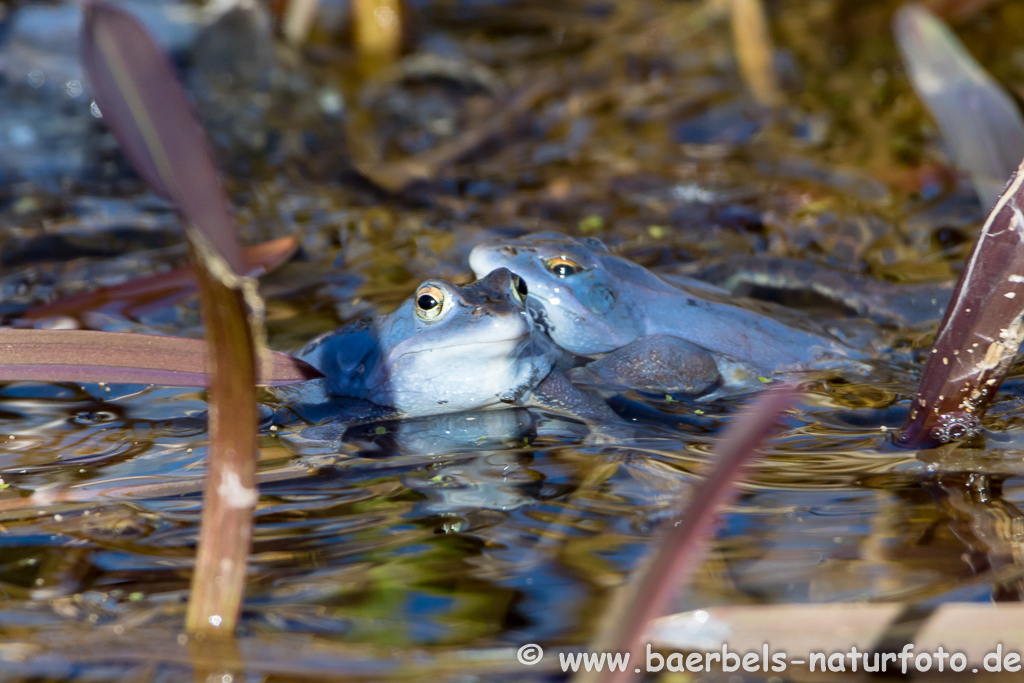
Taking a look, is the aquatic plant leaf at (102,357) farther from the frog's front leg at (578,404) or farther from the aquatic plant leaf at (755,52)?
the aquatic plant leaf at (755,52)

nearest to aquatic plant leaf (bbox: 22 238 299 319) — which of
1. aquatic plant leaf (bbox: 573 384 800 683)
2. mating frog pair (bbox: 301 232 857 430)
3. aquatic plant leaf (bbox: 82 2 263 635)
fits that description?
mating frog pair (bbox: 301 232 857 430)

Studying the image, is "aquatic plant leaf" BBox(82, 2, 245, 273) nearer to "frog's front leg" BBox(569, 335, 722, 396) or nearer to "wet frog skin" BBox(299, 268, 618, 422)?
"wet frog skin" BBox(299, 268, 618, 422)

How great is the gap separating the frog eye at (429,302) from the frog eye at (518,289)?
0.69 feet

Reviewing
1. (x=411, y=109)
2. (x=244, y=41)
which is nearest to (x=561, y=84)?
(x=411, y=109)

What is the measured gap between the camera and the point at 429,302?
7.61 ft

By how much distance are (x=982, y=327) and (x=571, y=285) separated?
3.92 ft

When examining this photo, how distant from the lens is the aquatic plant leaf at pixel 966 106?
117 inches

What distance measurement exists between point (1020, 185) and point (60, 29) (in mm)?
5056

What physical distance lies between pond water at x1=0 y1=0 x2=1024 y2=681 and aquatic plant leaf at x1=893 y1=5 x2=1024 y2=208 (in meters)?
0.44

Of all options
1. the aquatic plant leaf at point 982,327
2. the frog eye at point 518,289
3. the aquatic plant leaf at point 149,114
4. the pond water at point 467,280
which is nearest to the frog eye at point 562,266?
the frog eye at point 518,289

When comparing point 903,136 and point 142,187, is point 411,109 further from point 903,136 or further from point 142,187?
point 903,136

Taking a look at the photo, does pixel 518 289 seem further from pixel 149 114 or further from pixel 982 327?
pixel 149 114

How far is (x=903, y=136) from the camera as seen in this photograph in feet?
15.4

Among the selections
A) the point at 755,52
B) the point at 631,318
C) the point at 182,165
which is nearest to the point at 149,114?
the point at 182,165
